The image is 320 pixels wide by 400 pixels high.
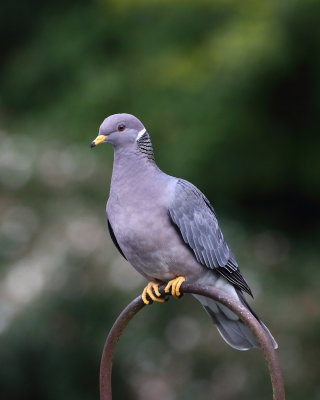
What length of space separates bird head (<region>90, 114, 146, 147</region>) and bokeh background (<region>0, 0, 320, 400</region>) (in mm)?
2039

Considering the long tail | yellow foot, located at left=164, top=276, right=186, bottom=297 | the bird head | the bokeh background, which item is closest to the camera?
the bird head

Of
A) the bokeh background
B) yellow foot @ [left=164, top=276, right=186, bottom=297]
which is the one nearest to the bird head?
yellow foot @ [left=164, top=276, right=186, bottom=297]

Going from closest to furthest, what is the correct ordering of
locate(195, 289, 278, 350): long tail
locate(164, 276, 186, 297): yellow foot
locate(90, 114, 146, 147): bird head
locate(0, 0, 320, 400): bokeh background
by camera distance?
locate(90, 114, 146, 147): bird head → locate(164, 276, 186, 297): yellow foot → locate(195, 289, 278, 350): long tail → locate(0, 0, 320, 400): bokeh background

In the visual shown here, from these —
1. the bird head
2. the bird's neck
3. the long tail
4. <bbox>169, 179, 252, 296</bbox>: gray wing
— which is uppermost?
the bird head

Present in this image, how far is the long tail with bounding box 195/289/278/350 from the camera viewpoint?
2549mm

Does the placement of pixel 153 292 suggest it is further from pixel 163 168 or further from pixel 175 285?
pixel 163 168

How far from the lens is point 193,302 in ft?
14.1

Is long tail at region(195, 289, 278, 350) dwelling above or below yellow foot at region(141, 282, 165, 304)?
below

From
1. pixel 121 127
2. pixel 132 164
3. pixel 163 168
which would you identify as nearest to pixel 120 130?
pixel 121 127

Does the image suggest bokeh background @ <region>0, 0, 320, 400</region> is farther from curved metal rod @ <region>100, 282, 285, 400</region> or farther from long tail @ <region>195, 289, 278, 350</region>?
curved metal rod @ <region>100, 282, 285, 400</region>

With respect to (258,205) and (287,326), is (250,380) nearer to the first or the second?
(287,326)

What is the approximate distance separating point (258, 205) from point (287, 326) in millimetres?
1740

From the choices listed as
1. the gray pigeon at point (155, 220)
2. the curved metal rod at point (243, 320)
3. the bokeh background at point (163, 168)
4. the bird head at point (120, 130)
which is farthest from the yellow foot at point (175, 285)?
the bokeh background at point (163, 168)

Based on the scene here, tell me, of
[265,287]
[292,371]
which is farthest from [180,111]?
[292,371]
